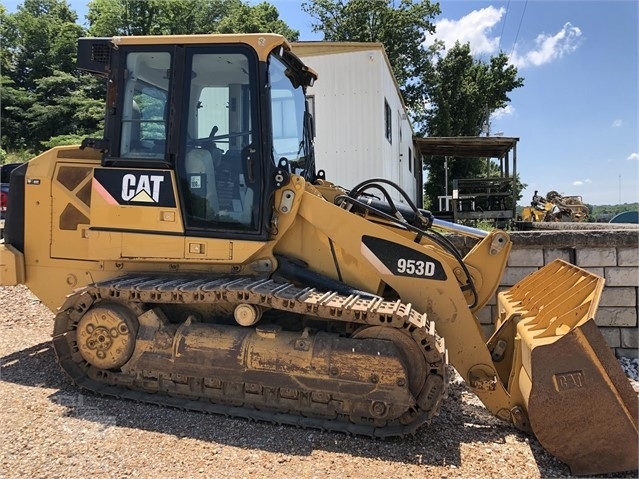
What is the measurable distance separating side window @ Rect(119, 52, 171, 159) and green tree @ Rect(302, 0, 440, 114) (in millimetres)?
31620

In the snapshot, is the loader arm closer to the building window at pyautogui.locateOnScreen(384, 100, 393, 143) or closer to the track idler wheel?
the track idler wheel

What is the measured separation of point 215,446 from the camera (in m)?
3.36

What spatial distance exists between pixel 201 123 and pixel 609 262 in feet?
15.5

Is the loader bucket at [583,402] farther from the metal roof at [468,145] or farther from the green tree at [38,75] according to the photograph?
the green tree at [38,75]

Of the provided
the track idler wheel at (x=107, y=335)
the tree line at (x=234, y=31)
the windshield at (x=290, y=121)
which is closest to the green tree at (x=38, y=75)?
the tree line at (x=234, y=31)

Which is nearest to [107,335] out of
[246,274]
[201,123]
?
[246,274]

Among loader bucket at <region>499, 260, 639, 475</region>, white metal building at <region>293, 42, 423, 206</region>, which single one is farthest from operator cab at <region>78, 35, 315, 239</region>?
white metal building at <region>293, 42, 423, 206</region>

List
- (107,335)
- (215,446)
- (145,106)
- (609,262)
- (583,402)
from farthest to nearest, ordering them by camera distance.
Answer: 1. (609,262)
2. (145,106)
3. (107,335)
4. (215,446)
5. (583,402)

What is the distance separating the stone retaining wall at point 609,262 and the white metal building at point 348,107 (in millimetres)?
5891

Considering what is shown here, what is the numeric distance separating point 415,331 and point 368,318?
1.11 feet

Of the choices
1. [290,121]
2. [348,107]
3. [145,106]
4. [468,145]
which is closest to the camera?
[145,106]

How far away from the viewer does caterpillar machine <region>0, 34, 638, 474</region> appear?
3.63 meters

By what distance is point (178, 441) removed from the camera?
3.41 metres

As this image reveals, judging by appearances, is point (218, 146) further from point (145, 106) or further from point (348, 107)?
point (348, 107)
